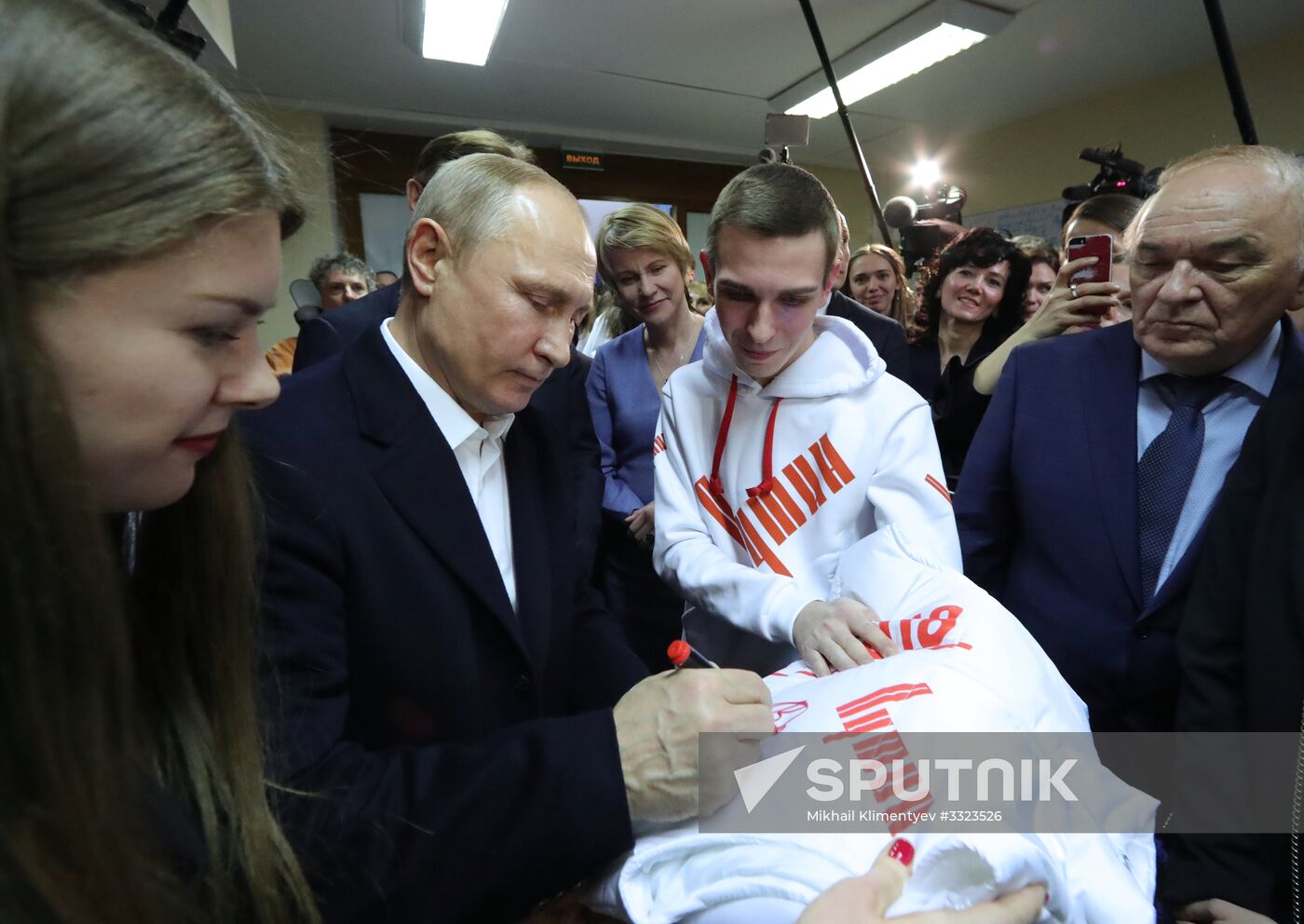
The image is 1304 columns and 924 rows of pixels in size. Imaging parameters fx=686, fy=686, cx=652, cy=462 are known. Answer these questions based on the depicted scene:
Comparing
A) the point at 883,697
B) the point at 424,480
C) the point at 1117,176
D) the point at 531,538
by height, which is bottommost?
the point at 883,697

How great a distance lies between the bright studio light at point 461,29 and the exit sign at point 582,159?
1.74 m

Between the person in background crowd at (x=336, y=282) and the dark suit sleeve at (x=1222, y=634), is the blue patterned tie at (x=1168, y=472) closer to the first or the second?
the dark suit sleeve at (x=1222, y=634)

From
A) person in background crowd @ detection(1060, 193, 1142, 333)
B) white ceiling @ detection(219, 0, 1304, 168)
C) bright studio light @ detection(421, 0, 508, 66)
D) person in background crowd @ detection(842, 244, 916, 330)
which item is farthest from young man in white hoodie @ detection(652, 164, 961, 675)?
white ceiling @ detection(219, 0, 1304, 168)

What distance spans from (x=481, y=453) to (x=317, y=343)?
1.00 m

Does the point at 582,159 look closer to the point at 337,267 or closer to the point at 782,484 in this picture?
the point at 337,267

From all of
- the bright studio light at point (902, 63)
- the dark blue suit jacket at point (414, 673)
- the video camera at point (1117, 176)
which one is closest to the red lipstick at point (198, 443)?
the dark blue suit jacket at point (414, 673)

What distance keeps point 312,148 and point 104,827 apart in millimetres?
570

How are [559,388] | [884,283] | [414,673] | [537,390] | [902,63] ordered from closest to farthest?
[414,673]
[537,390]
[559,388]
[884,283]
[902,63]

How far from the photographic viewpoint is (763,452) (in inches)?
51.9

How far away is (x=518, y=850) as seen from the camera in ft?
2.22

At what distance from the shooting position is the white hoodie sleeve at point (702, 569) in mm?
1112

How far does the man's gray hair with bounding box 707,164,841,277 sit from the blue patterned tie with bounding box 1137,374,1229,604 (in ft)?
2.25

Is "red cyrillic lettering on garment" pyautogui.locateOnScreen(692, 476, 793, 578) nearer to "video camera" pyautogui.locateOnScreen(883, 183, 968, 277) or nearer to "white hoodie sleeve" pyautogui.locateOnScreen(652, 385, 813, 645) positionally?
"white hoodie sleeve" pyautogui.locateOnScreen(652, 385, 813, 645)

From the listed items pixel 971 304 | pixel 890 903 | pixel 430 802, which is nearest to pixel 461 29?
pixel 971 304
